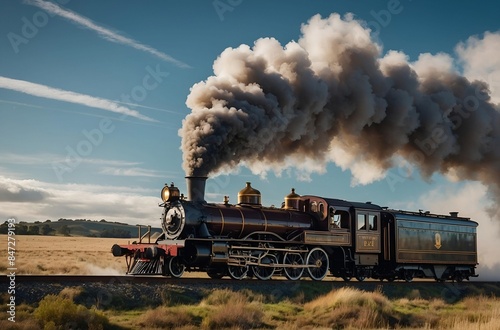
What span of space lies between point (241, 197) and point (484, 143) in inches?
750

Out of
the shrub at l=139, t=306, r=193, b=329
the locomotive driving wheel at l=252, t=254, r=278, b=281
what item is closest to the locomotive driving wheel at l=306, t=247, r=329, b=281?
the locomotive driving wheel at l=252, t=254, r=278, b=281

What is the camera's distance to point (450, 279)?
26812mm

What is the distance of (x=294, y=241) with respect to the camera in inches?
785

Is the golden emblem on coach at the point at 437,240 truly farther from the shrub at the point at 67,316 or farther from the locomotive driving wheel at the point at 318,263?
the shrub at the point at 67,316

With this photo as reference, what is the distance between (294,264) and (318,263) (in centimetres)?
119

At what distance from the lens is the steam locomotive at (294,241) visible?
18219 millimetres

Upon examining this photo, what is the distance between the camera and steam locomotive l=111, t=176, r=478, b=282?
59.8 feet

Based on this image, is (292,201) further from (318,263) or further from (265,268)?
(265,268)

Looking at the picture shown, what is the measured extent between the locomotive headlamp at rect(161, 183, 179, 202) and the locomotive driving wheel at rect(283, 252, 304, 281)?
13.9ft

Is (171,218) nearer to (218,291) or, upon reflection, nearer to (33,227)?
(218,291)

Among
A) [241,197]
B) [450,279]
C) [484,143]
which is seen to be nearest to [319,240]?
[241,197]

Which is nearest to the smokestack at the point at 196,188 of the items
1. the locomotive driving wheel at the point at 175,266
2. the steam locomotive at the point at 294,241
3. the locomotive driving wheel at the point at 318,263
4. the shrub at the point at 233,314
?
the steam locomotive at the point at 294,241

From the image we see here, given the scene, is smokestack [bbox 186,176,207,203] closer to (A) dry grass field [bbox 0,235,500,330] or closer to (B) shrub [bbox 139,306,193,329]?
(A) dry grass field [bbox 0,235,500,330]

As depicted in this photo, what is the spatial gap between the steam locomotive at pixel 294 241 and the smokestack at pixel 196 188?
0.03 m
